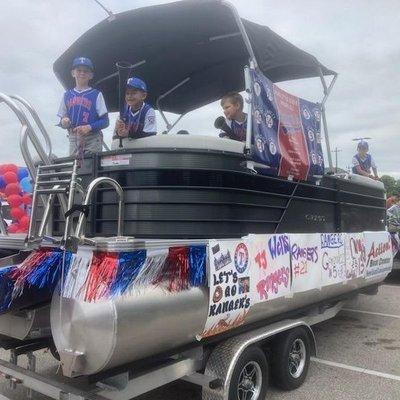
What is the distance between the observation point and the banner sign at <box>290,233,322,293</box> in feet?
13.3

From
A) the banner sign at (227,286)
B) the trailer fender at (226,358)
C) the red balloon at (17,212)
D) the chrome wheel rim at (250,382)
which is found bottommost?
the chrome wheel rim at (250,382)

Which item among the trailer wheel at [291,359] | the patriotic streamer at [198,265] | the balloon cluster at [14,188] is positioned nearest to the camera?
the patriotic streamer at [198,265]

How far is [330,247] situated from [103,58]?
3.12 m

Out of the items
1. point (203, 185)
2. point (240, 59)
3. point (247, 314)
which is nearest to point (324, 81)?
point (240, 59)

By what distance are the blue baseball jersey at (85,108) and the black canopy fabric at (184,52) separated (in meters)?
0.71

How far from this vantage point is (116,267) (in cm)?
261

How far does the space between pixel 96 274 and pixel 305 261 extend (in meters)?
2.23

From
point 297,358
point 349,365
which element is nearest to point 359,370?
point 349,365

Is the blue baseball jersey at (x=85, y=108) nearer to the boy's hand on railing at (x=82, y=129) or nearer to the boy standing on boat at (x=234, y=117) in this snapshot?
the boy's hand on railing at (x=82, y=129)

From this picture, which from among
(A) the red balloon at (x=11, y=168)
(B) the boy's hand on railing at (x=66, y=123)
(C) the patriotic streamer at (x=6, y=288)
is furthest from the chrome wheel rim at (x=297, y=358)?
(A) the red balloon at (x=11, y=168)

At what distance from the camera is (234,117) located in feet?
15.0

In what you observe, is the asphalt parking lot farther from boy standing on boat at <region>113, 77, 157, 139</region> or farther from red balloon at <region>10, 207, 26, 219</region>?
red balloon at <region>10, 207, 26, 219</region>

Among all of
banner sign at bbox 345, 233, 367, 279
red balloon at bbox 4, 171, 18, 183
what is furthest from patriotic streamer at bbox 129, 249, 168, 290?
red balloon at bbox 4, 171, 18, 183

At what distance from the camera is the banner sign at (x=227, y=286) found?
3150mm
